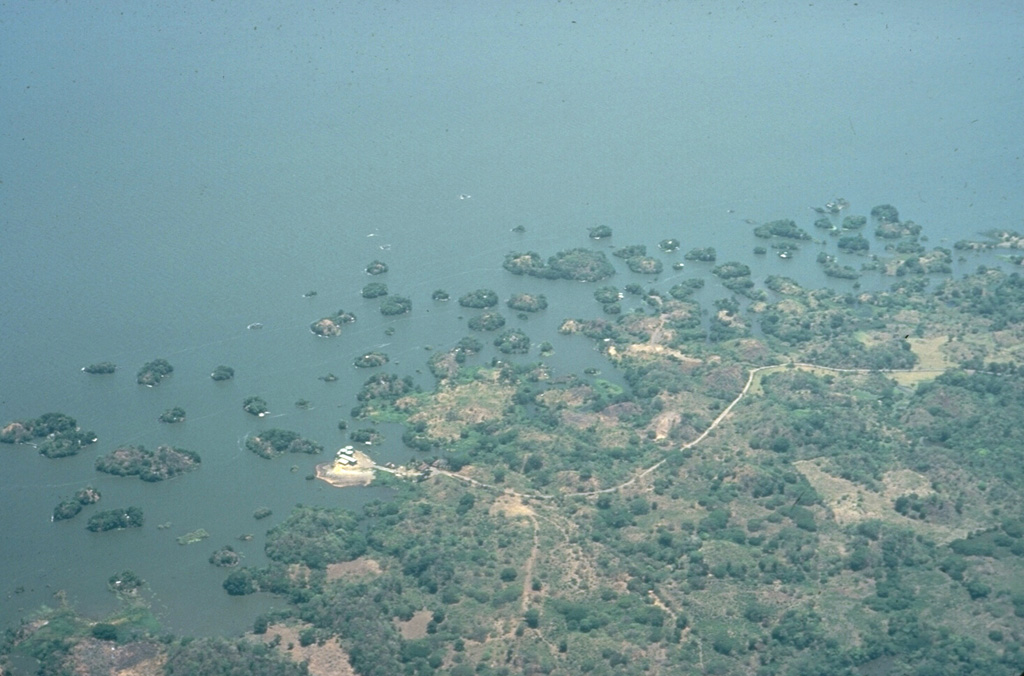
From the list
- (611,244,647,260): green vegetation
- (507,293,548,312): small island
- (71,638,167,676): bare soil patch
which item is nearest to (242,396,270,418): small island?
(507,293,548,312): small island

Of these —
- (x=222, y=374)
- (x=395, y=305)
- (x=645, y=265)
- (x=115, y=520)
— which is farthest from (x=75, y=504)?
(x=645, y=265)

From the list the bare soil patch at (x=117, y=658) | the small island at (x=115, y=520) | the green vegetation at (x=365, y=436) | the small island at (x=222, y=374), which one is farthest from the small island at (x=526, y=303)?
the bare soil patch at (x=117, y=658)

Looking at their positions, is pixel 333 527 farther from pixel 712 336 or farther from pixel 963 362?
pixel 963 362

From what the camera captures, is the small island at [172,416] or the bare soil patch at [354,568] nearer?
the bare soil patch at [354,568]

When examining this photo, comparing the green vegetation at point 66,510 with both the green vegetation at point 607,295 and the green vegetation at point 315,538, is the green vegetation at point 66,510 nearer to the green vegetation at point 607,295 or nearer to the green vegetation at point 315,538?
the green vegetation at point 315,538

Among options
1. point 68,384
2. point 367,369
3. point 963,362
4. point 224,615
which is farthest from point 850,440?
point 68,384

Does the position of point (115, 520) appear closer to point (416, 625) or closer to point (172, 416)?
point (172, 416)

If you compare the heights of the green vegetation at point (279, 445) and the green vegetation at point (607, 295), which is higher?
the green vegetation at point (607, 295)
